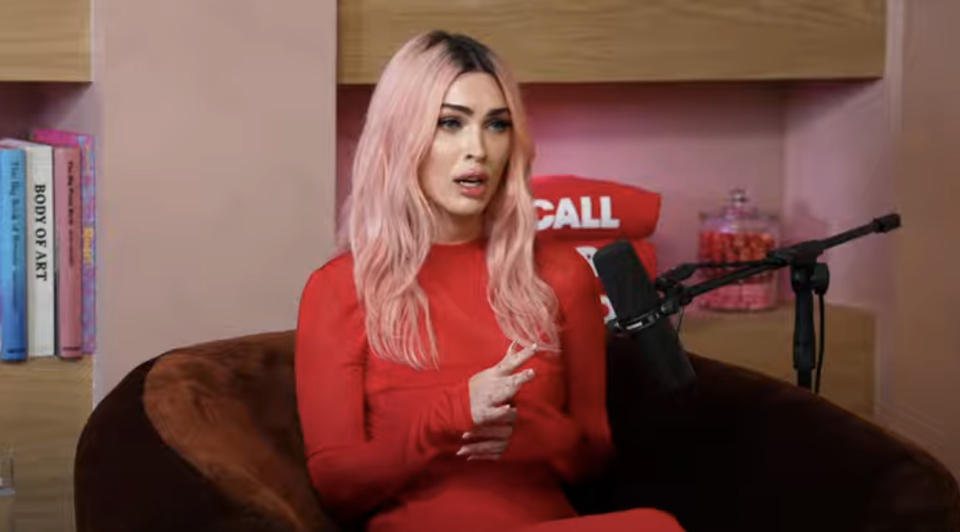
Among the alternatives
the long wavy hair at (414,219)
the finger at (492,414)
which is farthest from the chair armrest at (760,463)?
the finger at (492,414)

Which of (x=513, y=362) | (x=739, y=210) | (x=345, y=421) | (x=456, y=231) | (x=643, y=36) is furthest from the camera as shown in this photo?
(x=739, y=210)

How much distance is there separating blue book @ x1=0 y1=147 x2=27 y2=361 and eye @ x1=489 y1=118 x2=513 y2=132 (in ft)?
2.92

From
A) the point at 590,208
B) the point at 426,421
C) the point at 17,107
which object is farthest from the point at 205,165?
the point at 426,421

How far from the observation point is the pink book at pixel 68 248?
7.28 ft

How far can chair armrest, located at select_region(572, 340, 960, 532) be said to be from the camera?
4.98 ft

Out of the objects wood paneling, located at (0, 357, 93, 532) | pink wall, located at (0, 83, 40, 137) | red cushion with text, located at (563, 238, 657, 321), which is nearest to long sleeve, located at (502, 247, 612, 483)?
red cushion with text, located at (563, 238, 657, 321)

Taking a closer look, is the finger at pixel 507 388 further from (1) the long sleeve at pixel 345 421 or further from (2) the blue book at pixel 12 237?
(2) the blue book at pixel 12 237

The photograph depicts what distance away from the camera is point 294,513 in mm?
1474

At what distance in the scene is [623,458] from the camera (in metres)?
1.84

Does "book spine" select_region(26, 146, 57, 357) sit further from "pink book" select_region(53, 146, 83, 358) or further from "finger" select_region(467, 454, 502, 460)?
"finger" select_region(467, 454, 502, 460)

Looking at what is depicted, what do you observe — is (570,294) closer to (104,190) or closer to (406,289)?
(406,289)

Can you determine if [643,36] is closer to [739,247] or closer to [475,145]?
[739,247]

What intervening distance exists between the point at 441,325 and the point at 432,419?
158 millimetres

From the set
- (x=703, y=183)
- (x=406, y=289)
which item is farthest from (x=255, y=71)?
(x=703, y=183)
